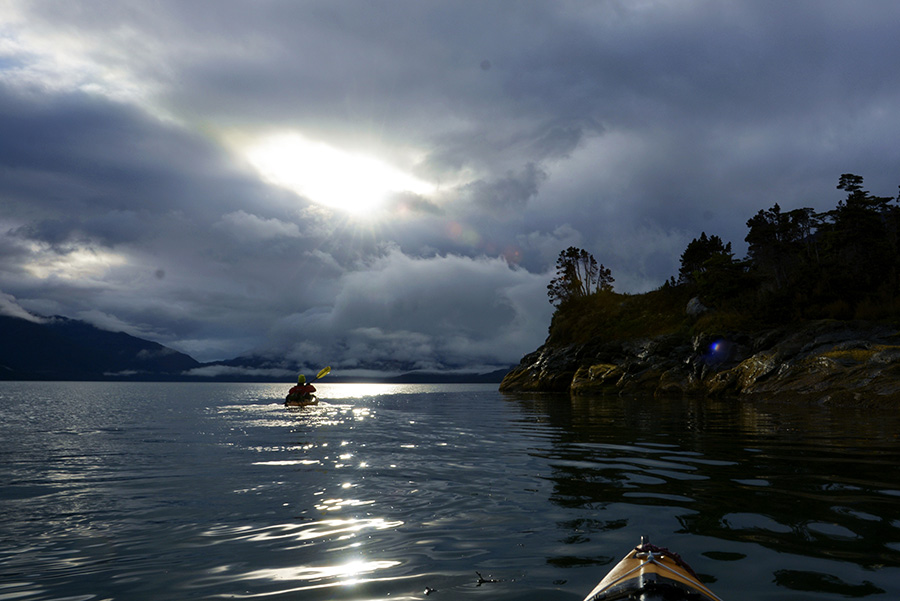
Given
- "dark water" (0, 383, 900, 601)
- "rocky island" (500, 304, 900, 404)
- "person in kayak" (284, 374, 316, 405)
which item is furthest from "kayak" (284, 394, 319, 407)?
"rocky island" (500, 304, 900, 404)

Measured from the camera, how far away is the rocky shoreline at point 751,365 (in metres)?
26.2

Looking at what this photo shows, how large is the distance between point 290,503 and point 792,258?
7430cm

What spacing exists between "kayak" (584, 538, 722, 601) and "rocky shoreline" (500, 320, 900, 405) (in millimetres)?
26491

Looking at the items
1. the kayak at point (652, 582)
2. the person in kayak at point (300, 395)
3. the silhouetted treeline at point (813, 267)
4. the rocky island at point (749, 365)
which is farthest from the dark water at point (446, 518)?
the silhouetted treeline at point (813, 267)

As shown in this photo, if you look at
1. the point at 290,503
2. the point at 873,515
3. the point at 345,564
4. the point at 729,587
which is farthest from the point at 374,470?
the point at 873,515

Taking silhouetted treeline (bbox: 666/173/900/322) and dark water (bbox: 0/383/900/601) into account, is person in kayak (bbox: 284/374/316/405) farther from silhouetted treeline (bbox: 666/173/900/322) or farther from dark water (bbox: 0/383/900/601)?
silhouetted treeline (bbox: 666/173/900/322)

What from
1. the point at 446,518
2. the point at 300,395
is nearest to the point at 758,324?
the point at 300,395

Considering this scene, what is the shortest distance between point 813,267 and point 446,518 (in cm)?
4492

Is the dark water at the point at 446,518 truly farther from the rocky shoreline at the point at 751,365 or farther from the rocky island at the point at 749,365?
the rocky island at the point at 749,365

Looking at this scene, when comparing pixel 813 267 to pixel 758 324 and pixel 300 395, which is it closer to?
pixel 758 324

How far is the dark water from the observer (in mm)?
4879

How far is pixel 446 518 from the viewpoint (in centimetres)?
714

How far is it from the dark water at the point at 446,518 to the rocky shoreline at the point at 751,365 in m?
13.7

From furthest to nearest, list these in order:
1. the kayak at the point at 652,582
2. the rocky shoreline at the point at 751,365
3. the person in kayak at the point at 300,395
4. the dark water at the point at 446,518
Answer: the person in kayak at the point at 300,395 < the rocky shoreline at the point at 751,365 < the dark water at the point at 446,518 < the kayak at the point at 652,582
